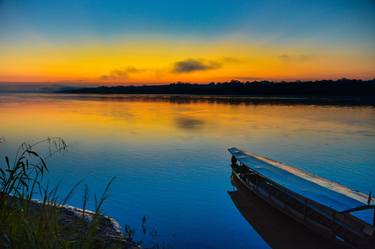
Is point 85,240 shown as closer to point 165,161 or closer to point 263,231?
point 263,231

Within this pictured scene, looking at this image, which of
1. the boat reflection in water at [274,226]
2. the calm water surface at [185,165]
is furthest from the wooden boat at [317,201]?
the calm water surface at [185,165]

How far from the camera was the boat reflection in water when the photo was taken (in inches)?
297

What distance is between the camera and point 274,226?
8695mm

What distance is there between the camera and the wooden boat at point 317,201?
6.74 meters

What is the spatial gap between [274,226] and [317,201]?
5.06 ft

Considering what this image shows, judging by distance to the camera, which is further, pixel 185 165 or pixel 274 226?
pixel 185 165

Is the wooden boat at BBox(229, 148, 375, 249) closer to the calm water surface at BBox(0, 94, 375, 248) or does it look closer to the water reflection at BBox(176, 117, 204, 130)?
the calm water surface at BBox(0, 94, 375, 248)

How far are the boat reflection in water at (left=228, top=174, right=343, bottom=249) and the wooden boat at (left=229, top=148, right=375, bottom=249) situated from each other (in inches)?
7.6

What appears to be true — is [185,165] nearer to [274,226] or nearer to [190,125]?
[274,226]

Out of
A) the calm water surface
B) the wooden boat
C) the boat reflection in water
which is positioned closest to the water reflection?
the calm water surface

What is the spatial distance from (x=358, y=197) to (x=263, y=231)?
2.64 meters

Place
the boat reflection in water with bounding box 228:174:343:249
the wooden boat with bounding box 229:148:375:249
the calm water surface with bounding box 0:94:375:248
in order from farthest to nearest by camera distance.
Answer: the calm water surface with bounding box 0:94:375:248 < the boat reflection in water with bounding box 228:174:343:249 < the wooden boat with bounding box 229:148:375:249

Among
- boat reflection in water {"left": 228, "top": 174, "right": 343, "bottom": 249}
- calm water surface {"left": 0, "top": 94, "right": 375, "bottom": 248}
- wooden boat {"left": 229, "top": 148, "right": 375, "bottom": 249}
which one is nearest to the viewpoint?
wooden boat {"left": 229, "top": 148, "right": 375, "bottom": 249}

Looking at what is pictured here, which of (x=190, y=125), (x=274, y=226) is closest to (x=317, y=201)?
(x=274, y=226)
